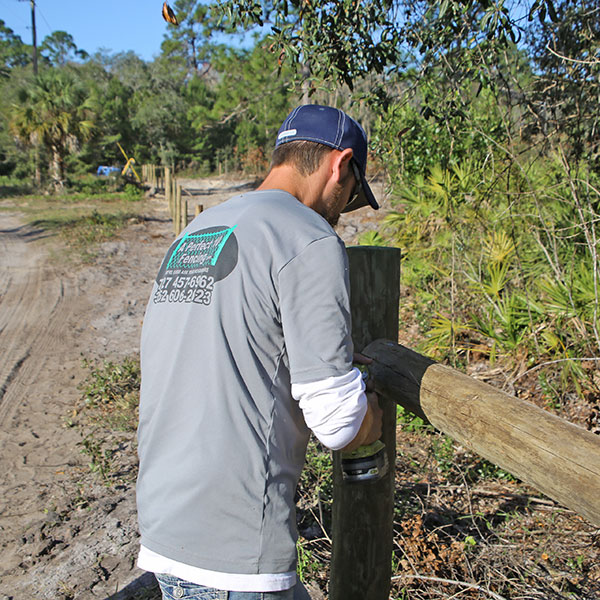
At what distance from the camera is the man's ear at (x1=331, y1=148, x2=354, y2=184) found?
5.52ft

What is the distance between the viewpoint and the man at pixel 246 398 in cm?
139

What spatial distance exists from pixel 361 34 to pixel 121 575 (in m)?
3.77

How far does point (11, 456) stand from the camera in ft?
15.3

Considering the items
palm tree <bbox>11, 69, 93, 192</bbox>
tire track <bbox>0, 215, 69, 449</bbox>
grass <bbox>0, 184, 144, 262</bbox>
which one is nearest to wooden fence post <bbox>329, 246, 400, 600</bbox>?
tire track <bbox>0, 215, 69, 449</bbox>

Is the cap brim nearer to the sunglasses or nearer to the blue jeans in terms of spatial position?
the sunglasses

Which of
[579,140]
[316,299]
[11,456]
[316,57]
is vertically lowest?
[11,456]

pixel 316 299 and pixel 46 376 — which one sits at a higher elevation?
pixel 316 299

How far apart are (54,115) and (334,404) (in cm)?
2309

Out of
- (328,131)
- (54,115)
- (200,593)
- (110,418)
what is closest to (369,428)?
(200,593)

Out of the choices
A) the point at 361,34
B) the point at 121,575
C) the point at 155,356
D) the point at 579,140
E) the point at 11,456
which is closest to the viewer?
the point at 155,356

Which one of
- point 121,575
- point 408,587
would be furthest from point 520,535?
point 121,575

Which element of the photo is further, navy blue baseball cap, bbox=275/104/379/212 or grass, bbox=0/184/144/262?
grass, bbox=0/184/144/262

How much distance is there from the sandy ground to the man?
1.76 m

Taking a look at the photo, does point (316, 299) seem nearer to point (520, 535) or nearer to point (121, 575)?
point (121, 575)
